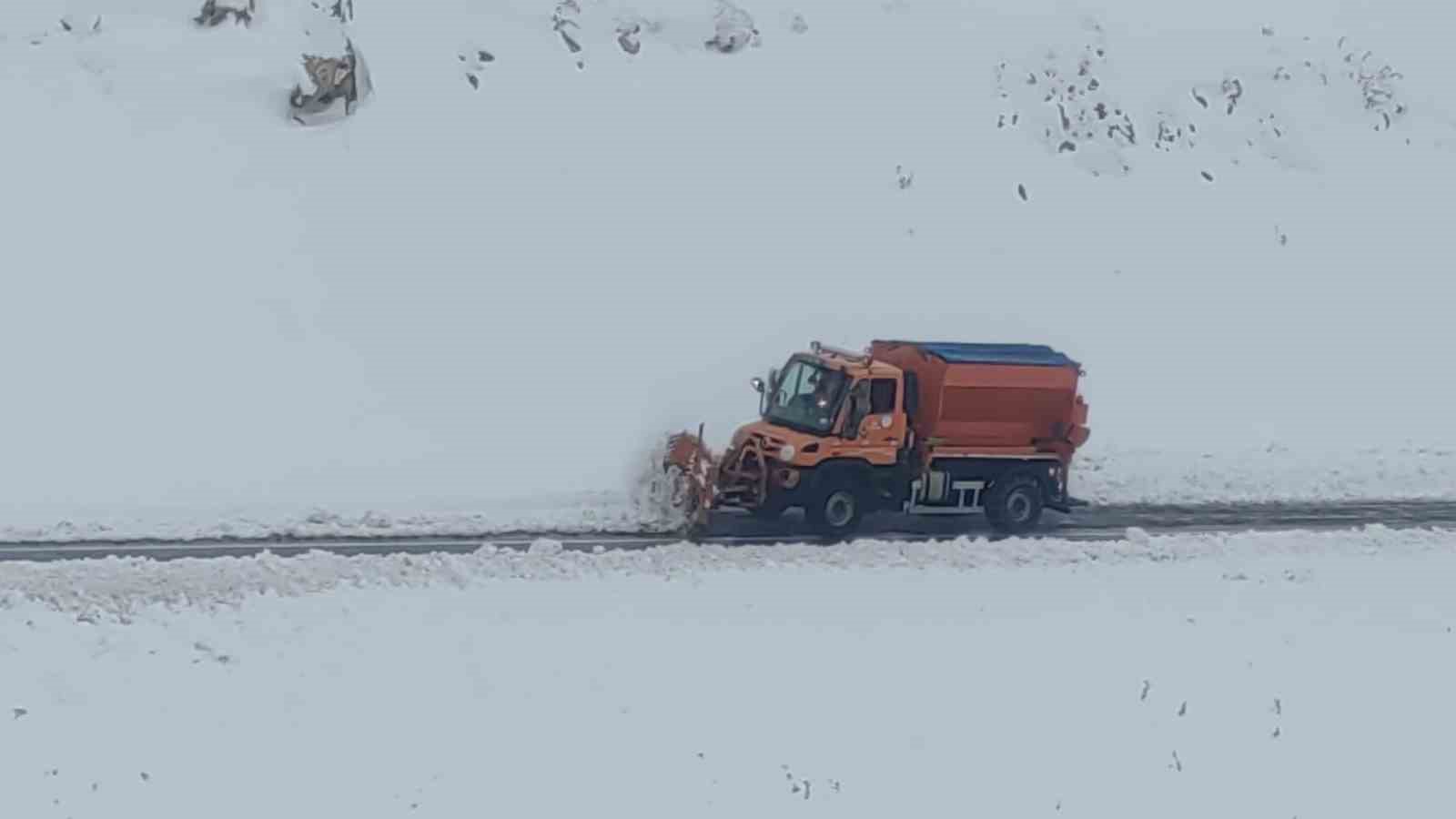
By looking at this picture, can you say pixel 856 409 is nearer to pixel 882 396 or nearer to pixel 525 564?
pixel 882 396

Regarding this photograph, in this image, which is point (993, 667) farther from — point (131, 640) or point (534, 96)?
point (534, 96)

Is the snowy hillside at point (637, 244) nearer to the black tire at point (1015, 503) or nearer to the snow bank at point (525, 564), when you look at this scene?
the snow bank at point (525, 564)

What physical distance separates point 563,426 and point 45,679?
12.2 meters

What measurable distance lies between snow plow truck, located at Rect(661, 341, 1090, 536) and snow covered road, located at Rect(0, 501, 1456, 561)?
1.23 ft

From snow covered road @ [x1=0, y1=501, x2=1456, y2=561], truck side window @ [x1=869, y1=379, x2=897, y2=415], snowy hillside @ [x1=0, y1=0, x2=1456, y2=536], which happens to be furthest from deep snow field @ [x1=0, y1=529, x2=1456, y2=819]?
snowy hillside @ [x1=0, y1=0, x2=1456, y2=536]

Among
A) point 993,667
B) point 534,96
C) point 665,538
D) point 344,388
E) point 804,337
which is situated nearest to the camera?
point 993,667

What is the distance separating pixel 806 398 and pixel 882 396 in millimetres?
969

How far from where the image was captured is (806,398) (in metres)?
24.0

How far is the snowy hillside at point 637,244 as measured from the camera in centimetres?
2595

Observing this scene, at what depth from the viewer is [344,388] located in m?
26.7

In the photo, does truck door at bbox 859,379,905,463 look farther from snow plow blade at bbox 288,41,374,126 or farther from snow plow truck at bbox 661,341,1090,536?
snow plow blade at bbox 288,41,374,126

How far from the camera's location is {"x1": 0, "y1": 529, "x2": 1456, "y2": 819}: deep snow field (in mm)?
14820

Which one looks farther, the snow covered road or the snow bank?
the snow covered road

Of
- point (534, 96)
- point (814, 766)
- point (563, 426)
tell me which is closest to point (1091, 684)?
point (814, 766)
